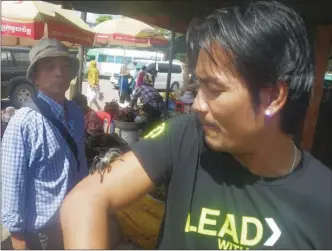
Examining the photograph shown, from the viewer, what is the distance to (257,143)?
3.46ft

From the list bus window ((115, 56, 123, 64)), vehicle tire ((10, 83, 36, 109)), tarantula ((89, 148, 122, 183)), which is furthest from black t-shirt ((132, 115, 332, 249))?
bus window ((115, 56, 123, 64))

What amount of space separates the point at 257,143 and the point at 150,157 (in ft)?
1.12

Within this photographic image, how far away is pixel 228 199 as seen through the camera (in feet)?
3.43

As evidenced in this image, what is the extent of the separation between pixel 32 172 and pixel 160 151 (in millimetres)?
1260

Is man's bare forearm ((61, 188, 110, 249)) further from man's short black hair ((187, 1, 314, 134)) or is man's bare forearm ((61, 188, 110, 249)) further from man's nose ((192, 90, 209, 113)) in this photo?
man's short black hair ((187, 1, 314, 134))

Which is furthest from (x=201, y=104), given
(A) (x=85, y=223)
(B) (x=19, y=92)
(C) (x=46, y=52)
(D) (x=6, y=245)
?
(B) (x=19, y=92)

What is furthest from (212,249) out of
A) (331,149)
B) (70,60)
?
(331,149)

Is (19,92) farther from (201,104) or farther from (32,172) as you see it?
(201,104)

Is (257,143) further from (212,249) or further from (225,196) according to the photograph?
(212,249)

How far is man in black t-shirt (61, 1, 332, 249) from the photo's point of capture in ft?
3.19

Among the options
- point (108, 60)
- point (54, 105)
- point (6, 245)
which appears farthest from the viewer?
point (108, 60)

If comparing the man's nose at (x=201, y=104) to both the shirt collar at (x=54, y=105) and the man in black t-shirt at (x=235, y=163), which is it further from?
the shirt collar at (x=54, y=105)

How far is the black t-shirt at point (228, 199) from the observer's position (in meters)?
1.00

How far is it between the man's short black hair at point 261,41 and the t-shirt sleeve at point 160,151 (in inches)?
10.7
